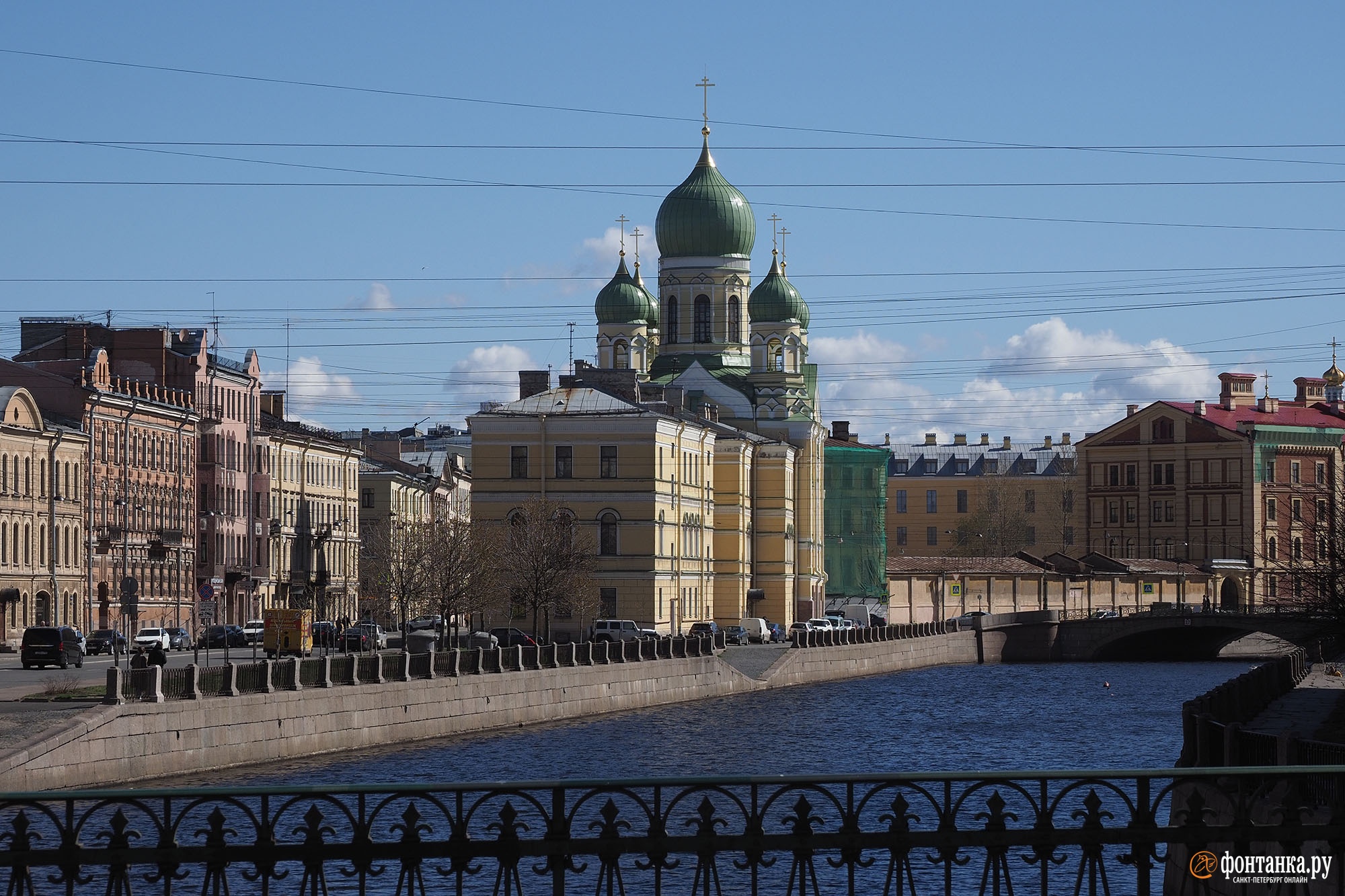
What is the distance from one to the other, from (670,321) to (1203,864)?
94160 mm

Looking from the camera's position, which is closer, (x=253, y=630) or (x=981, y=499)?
(x=253, y=630)

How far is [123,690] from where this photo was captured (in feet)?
113

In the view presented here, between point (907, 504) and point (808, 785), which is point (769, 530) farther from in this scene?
point (808, 785)

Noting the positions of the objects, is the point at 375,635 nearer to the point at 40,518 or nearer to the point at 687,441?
the point at 40,518

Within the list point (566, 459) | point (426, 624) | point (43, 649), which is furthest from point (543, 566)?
point (43, 649)

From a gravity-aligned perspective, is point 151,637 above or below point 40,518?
below

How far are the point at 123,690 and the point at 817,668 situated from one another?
1713 inches

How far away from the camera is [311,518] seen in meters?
95.3

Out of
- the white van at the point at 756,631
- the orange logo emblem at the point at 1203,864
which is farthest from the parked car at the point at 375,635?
the orange logo emblem at the point at 1203,864

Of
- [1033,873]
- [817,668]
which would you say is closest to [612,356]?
[817,668]

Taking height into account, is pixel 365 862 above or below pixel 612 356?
below

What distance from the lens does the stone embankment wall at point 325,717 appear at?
31766 millimetres

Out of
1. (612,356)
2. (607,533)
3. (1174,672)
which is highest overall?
(612,356)

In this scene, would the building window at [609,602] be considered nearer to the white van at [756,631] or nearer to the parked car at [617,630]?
the parked car at [617,630]
